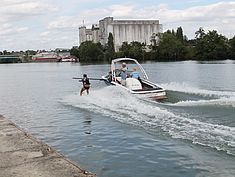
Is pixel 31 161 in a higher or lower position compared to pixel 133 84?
lower

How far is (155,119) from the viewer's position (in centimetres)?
1656

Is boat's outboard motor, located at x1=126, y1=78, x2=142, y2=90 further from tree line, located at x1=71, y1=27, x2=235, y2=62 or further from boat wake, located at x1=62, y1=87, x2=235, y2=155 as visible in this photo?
tree line, located at x1=71, y1=27, x2=235, y2=62

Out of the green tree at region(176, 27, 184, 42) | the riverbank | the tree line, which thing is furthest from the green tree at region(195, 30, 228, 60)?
the riverbank

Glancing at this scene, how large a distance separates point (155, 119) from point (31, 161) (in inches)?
315

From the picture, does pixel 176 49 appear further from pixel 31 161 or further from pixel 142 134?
pixel 31 161

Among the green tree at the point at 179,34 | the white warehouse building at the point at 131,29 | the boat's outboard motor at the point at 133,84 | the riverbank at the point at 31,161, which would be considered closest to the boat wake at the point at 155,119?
the boat's outboard motor at the point at 133,84

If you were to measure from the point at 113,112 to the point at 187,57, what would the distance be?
361ft

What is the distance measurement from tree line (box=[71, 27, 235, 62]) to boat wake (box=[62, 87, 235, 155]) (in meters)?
92.4

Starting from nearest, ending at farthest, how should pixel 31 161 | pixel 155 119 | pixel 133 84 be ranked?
pixel 31 161 < pixel 155 119 < pixel 133 84

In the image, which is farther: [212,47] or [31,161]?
[212,47]

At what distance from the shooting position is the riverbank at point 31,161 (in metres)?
8.62

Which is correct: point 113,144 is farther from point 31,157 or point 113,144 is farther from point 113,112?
point 113,112

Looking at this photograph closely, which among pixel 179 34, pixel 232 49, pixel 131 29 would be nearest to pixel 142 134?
pixel 232 49

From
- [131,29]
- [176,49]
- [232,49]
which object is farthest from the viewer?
[131,29]
